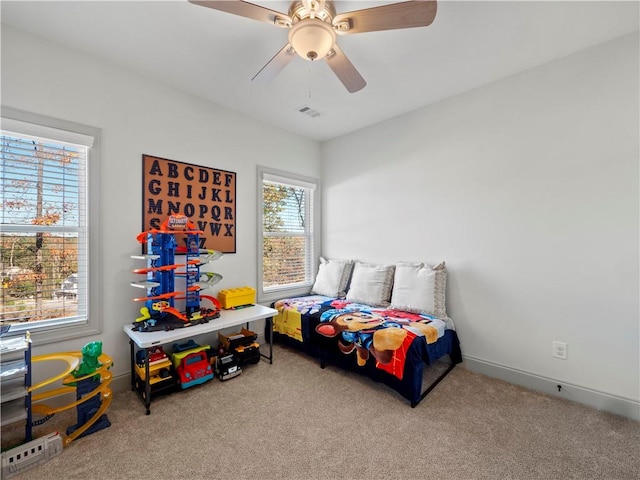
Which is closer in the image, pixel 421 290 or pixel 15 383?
pixel 15 383

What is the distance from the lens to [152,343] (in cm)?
196

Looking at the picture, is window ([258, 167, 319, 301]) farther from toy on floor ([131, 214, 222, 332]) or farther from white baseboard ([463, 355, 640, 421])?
white baseboard ([463, 355, 640, 421])

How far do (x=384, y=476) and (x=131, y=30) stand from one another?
3.16 meters

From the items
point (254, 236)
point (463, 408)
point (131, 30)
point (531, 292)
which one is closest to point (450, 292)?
point (531, 292)

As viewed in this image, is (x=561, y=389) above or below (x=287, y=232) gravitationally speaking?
below

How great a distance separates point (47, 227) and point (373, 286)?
111 inches

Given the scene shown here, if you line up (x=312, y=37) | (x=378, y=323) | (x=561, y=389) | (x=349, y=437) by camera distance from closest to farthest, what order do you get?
1. (x=312, y=37)
2. (x=349, y=437)
3. (x=561, y=389)
4. (x=378, y=323)

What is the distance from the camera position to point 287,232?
12.3 ft

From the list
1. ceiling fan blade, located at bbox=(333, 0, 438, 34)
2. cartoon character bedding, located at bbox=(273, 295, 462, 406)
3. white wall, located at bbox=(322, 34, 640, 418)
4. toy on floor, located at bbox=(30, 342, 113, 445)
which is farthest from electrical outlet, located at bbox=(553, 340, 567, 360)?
toy on floor, located at bbox=(30, 342, 113, 445)

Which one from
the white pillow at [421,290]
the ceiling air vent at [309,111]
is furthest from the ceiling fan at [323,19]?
the white pillow at [421,290]

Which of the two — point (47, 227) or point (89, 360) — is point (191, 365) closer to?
point (89, 360)

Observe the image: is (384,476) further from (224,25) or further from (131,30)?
(131,30)

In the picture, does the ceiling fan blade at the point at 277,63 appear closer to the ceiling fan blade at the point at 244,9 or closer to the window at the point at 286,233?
the ceiling fan blade at the point at 244,9

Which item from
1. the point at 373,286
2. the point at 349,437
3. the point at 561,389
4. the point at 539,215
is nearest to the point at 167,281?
the point at 349,437
